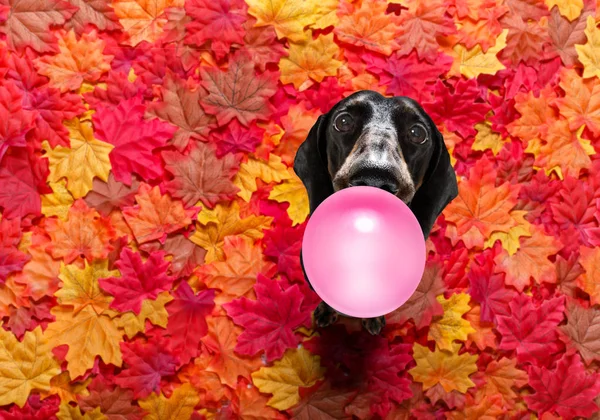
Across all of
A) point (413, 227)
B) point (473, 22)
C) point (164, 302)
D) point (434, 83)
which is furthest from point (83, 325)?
point (473, 22)

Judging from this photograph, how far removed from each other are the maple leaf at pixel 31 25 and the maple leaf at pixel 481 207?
5.64 feet

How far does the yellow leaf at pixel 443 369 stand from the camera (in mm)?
2246

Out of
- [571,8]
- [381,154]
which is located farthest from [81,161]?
[571,8]

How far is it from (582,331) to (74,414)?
6.13 ft

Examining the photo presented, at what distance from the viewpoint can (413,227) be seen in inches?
62.2

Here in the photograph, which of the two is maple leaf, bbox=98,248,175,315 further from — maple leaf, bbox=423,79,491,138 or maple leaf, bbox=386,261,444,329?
maple leaf, bbox=423,79,491,138

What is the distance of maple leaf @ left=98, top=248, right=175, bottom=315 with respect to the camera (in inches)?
89.3

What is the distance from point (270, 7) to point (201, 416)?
1613 mm

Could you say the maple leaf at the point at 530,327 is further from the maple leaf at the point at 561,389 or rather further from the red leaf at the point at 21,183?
the red leaf at the point at 21,183

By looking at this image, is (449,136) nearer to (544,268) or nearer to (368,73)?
(368,73)

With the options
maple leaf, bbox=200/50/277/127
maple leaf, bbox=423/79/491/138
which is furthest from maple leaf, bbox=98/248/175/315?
maple leaf, bbox=423/79/491/138

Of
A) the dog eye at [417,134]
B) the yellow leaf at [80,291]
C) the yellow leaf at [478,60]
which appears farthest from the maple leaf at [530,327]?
the yellow leaf at [80,291]

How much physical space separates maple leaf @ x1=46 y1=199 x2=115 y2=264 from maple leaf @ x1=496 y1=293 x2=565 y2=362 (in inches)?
59.2

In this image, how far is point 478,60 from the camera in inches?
103
